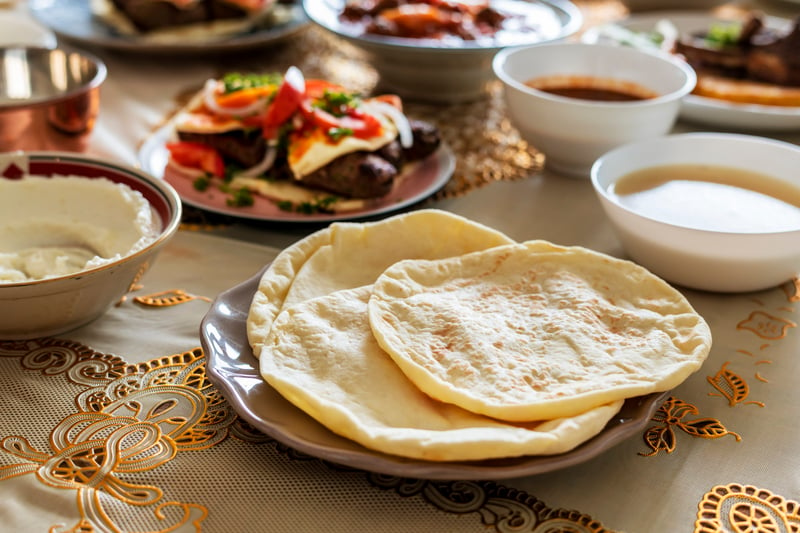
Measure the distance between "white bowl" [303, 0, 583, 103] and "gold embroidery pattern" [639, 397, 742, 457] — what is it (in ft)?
5.57

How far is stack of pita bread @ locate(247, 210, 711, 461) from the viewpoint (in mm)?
1342

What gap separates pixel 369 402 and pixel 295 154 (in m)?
1.11

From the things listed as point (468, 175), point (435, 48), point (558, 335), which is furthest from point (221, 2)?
point (558, 335)

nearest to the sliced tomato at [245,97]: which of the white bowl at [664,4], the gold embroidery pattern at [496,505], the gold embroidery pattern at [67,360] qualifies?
the gold embroidery pattern at [67,360]

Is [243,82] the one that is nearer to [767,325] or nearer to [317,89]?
[317,89]

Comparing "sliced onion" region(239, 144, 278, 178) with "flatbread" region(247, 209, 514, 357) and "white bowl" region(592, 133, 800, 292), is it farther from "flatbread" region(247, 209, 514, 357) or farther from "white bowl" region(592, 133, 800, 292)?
"white bowl" region(592, 133, 800, 292)

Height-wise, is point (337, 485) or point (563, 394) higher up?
point (563, 394)

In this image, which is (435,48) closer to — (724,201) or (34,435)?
(724,201)

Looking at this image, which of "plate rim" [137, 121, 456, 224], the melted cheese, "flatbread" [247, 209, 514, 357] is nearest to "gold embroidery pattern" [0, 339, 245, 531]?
"flatbread" [247, 209, 514, 357]

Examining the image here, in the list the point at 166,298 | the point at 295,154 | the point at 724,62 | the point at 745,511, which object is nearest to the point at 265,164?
the point at 295,154

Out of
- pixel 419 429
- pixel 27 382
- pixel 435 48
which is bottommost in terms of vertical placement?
pixel 27 382

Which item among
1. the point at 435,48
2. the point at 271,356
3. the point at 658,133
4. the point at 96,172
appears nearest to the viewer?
the point at 271,356

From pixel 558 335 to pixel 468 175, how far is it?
1.20 m

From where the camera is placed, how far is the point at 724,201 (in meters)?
2.20
